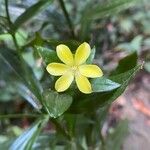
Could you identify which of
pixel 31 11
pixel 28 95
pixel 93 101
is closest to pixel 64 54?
pixel 93 101

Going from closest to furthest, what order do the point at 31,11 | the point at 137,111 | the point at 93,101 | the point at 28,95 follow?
the point at 93,101 < the point at 31,11 < the point at 28,95 < the point at 137,111

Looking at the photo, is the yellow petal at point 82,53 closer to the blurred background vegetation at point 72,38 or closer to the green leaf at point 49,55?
the green leaf at point 49,55

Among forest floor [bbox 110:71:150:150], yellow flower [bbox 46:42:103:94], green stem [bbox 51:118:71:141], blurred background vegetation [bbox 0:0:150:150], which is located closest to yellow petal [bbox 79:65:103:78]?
yellow flower [bbox 46:42:103:94]

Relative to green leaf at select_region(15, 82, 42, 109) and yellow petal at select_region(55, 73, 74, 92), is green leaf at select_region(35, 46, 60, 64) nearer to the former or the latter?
yellow petal at select_region(55, 73, 74, 92)

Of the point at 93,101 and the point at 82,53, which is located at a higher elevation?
the point at 82,53

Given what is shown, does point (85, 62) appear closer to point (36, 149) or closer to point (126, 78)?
point (126, 78)

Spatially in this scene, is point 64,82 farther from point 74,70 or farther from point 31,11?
point 31,11
